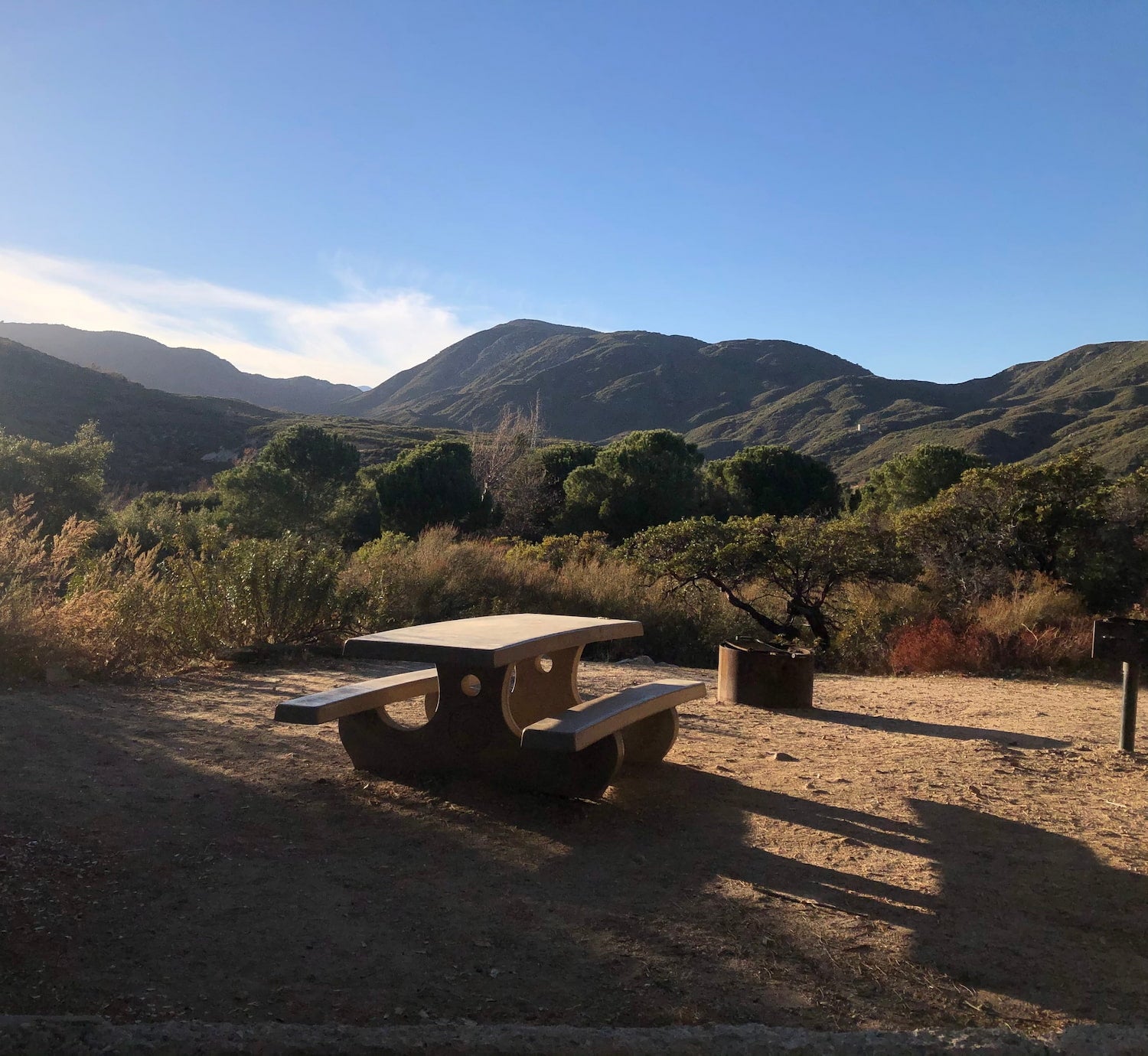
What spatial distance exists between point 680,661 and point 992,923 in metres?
6.94

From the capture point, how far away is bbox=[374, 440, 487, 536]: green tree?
1088 inches

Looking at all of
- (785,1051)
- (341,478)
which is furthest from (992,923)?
(341,478)

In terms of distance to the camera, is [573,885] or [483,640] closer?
[573,885]

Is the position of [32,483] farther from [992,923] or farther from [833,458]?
[833,458]

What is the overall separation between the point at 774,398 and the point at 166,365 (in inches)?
2553

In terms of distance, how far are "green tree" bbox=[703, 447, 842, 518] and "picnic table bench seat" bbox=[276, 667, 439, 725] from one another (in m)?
25.6

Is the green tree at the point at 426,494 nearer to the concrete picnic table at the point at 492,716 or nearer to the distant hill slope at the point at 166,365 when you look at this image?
the concrete picnic table at the point at 492,716

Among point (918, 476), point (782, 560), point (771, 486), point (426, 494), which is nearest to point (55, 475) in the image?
point (426, 494)

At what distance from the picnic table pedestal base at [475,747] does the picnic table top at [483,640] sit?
0.49 ft

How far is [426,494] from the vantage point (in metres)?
27.9

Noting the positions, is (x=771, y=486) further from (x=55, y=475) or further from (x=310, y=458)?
(x=55, y=475)

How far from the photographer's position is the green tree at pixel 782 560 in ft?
31.0

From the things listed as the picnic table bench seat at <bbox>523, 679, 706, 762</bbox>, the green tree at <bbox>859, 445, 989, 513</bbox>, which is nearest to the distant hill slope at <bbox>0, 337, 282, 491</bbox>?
the green tree at <bbox>859, 445, 989, 513</bbox>

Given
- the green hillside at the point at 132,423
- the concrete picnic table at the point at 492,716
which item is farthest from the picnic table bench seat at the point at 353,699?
the green hillside at the point at 132,423
